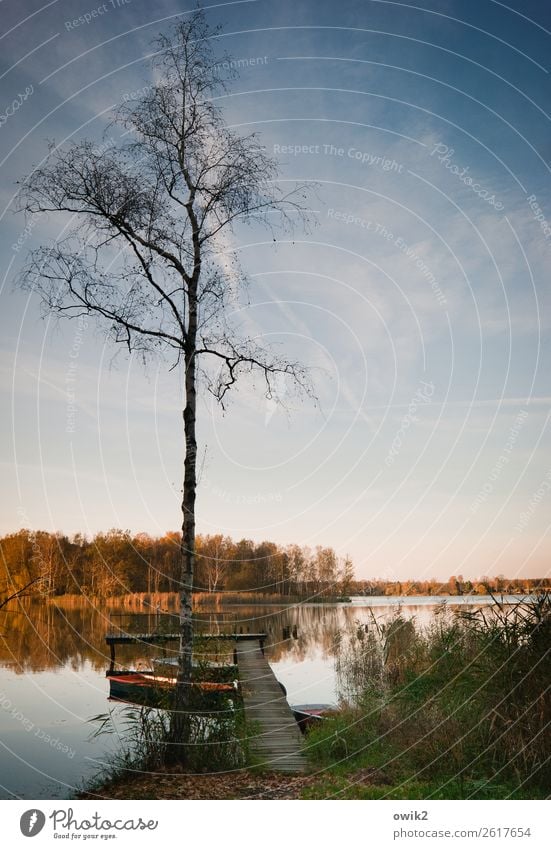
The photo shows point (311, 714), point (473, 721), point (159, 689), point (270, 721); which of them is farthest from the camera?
point (311, 714)

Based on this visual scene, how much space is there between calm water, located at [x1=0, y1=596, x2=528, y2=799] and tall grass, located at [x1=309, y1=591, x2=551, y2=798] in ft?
7.56

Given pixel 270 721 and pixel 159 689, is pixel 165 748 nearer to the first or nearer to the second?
pixel 159 689

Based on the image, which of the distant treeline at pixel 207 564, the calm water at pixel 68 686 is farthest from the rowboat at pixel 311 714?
the distant treeline at pixel 207 564

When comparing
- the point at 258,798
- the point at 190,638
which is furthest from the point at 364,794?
the point at 190,638

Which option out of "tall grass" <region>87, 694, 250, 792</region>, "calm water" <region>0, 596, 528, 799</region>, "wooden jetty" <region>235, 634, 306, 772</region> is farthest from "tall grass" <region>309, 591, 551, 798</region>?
"calm water" <region>0, 596, 528, 799</region>

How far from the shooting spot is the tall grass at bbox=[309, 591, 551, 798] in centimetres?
666

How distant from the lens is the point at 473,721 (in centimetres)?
742

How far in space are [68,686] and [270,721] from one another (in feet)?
36.9

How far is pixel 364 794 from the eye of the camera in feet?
22.2

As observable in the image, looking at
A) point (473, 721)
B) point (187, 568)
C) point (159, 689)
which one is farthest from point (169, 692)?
point (473, 721)

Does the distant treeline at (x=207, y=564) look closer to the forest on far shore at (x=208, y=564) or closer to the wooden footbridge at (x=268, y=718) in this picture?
the forest on far shore at (x=208, y=564)

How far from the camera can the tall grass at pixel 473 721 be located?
6656 mm

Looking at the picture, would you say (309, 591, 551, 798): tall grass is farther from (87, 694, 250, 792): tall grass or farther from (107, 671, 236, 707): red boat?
(107, 671, 236, 707): red boat
